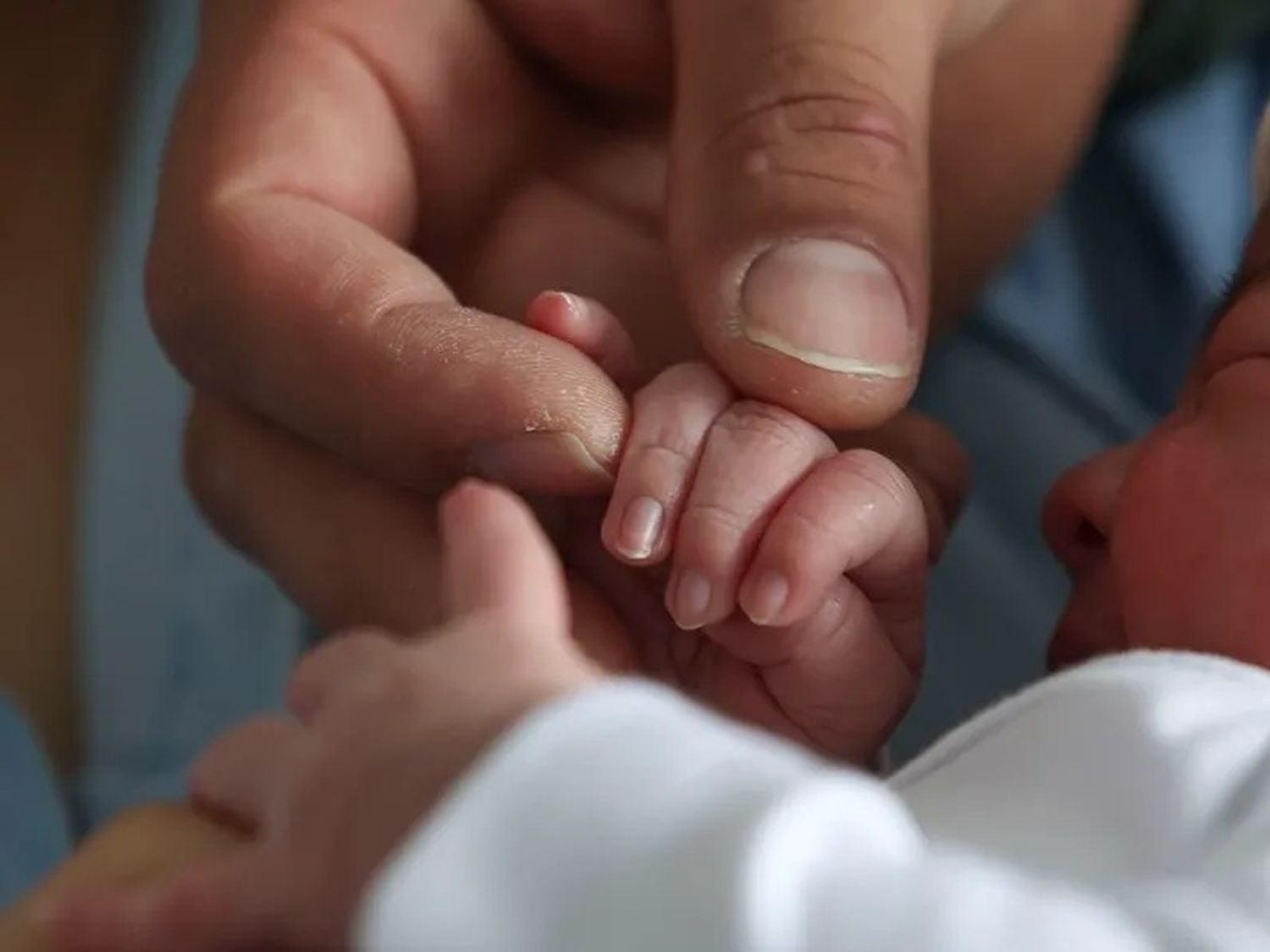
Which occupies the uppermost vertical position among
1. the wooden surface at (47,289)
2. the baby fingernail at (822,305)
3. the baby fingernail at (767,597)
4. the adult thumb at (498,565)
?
the adult thumb at (498,565)

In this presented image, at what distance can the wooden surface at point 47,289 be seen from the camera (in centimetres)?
103

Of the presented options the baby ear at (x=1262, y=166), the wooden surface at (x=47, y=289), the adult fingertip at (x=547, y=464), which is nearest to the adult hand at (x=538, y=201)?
the adult fingertip at (x=547, y=464)

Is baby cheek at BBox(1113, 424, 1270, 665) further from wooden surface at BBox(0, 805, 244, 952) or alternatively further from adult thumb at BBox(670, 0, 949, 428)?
wooden surface at BBox(0, 805, 244, 952)

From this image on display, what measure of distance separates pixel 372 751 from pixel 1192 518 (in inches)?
12.2

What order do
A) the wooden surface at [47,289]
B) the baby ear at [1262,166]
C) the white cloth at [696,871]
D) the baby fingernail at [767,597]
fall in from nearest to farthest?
the white cloth at [696,871]
the baby fingernail at [767,597]
the baby ear at [1262,166]
the wooden surface at [47,289]

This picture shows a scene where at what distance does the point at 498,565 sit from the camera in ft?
1.26

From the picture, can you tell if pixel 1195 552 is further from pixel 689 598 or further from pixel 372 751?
pixel 372 751

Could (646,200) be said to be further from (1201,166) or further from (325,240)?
(1201,166)

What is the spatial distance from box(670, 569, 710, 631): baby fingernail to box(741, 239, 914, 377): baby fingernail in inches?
3.2

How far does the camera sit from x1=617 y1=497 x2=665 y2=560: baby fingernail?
0.50m

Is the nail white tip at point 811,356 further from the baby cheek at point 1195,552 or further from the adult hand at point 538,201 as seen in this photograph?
the baby cheek at point 1195,552

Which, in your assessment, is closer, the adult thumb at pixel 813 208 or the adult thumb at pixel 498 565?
the adult thumb at pixel 498 565

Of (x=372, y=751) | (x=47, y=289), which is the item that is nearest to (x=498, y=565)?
(x=372, y=751)

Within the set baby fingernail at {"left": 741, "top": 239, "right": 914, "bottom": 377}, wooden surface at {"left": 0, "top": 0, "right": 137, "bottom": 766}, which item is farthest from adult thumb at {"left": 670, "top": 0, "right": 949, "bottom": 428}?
wooden surface at {"left": 0, "top": 0, "right": 137, "bottom": 766}
